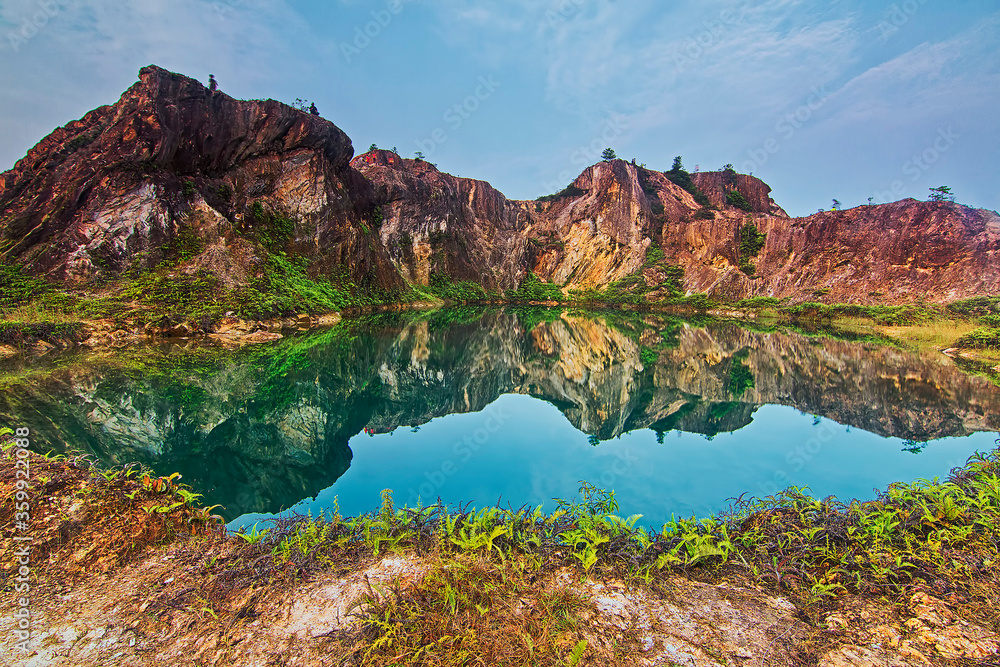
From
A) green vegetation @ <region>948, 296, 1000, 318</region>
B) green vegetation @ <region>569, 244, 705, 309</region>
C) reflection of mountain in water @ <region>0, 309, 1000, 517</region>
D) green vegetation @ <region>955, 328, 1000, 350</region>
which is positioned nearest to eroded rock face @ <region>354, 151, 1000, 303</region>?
green vegetation @ <region>569, 244, 705, 309</region>

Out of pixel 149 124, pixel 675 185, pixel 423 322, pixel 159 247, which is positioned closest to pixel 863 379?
pixel 423 322

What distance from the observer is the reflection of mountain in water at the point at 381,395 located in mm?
6879

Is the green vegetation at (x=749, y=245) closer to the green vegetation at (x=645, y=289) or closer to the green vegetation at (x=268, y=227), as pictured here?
the green vegetation at (x=645, y=289)

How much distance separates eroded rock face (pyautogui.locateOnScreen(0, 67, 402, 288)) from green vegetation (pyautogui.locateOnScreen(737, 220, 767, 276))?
42.1 metres

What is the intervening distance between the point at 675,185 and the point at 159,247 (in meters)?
64.7

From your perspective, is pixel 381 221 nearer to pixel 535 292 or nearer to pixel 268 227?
pixel 268 227

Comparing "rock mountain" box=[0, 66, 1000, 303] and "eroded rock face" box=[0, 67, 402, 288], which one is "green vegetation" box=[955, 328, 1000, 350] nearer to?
"rock mountain" box=[0, 66, 1000, 303]

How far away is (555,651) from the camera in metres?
2.47

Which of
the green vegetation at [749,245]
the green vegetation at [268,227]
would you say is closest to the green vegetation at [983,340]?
the green vegetation at [749,245]

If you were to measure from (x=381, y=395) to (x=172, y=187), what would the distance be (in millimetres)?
22576

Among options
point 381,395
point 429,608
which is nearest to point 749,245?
point 381,395

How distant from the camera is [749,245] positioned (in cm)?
5050

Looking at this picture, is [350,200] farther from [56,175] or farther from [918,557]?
[918,557]

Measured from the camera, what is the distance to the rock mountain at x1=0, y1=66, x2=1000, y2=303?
21938 mm
